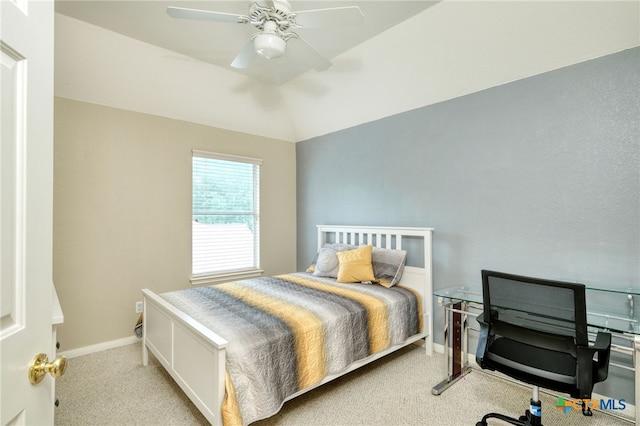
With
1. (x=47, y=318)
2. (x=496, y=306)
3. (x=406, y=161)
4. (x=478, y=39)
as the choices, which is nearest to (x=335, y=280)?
(x=406, y=161)

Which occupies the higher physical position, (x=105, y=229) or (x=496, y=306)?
(x=105, y=229)

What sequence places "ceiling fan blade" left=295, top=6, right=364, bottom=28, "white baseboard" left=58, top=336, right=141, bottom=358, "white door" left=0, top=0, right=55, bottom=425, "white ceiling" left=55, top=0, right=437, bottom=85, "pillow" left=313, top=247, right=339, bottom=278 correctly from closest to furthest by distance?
"white door" left=0, top=0, right=55, bottom=425, "ceiling fan blade" left=295, top=6, right=364, bottom=28, "white ceiling" left=55, top=0, right=437, bottom=85, "white baseboard" left=58, top=336, right=141, bottom=358, "pillow" left=313, top=247, right=339, bottom=278

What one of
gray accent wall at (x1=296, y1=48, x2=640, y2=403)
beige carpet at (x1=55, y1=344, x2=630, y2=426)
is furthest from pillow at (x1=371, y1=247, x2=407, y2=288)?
beige carpet at (x1=55, y1=344, x2=630, y2=426)

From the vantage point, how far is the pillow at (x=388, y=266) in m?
3.04

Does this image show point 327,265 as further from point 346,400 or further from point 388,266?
point 346,400

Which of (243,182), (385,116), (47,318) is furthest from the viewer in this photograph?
(243,182)

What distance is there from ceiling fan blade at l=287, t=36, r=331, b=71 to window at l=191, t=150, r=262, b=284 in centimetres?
150

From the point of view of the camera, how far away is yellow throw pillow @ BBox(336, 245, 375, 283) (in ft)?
10.2

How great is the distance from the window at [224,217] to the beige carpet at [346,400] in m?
1.41

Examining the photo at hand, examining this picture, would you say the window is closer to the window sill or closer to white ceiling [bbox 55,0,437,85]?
the window sill

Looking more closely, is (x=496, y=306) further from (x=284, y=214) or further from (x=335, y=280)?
(x=284, y=214)

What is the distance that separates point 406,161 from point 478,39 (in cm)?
123

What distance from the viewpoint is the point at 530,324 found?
1.66m

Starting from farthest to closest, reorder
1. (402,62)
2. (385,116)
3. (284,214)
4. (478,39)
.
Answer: (284,214) → (385,116) → (402,62) → (478,39)
